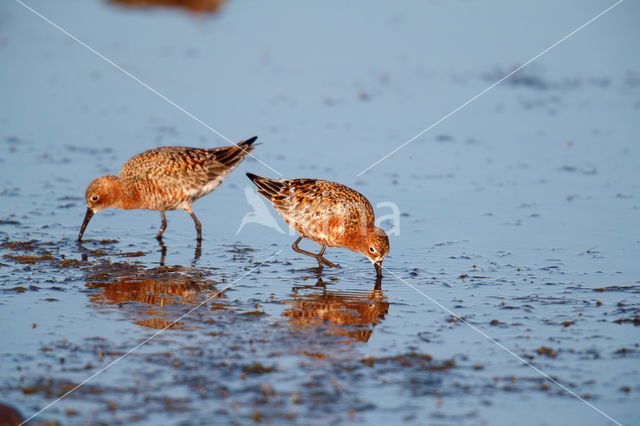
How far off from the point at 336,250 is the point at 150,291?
10.5ft

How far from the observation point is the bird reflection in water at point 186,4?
2578 cm

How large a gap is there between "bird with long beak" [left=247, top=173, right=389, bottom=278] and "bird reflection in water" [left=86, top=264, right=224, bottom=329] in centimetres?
151

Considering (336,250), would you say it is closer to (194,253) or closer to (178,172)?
(194,253)

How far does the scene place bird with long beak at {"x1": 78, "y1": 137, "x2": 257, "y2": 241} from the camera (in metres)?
11.8

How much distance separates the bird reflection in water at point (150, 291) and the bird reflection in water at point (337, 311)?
0.88 m

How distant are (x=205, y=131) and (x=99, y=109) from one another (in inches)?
A: 105

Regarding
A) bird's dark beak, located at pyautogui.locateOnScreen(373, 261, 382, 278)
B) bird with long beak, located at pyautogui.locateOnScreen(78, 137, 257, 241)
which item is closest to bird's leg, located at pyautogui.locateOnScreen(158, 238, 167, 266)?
bird with long beak, located at pyautogui.locateOnScreen(78, 137, 257, 241)

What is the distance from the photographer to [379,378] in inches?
290

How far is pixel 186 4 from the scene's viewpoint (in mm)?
26141

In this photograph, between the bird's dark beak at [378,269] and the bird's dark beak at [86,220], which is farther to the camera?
the bird's dark beak at [86,220]

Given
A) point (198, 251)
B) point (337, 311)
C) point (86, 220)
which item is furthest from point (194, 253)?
point (337, 311)

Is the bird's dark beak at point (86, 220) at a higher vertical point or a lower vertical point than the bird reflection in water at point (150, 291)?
higher

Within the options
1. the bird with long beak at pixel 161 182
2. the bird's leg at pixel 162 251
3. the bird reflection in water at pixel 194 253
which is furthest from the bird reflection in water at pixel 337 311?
the bird with long beak at pixel 161 182

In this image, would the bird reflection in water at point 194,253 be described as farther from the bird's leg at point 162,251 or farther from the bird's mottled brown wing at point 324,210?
the bird's mottled brown wing at point 324,210
